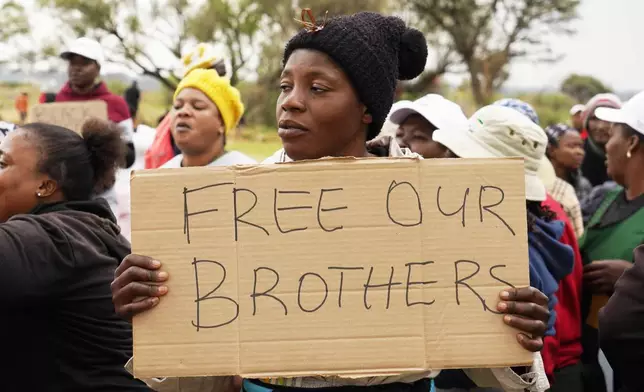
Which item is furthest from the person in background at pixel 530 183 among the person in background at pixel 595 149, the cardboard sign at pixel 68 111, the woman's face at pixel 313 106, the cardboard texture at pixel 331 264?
the person in background at pixel 595 149

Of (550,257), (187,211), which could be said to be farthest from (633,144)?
(187,211)

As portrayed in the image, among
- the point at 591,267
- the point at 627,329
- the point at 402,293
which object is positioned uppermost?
the point at 402,293

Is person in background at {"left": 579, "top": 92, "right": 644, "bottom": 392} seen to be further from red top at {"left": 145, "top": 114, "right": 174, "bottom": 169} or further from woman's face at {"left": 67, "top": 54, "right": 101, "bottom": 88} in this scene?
woman's face at {"left": 67, "top": 54, "right": 101, "bottom": 88}

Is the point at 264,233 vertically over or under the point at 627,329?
over

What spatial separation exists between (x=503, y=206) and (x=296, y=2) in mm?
26616

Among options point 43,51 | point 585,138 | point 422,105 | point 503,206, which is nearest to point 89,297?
point 503,206

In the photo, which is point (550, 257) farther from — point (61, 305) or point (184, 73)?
point (184, 73)

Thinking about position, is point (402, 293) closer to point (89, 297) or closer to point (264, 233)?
point (264, 233)

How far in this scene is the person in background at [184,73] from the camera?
186 inches

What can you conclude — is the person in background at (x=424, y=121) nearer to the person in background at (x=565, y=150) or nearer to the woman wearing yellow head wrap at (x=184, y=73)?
the woman wearing yellow head wrap at (x=184, y=73)

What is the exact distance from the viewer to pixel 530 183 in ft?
10.6

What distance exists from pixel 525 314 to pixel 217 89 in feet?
9.56

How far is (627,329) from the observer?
222 centimetres

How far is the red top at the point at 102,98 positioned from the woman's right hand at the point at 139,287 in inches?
168
